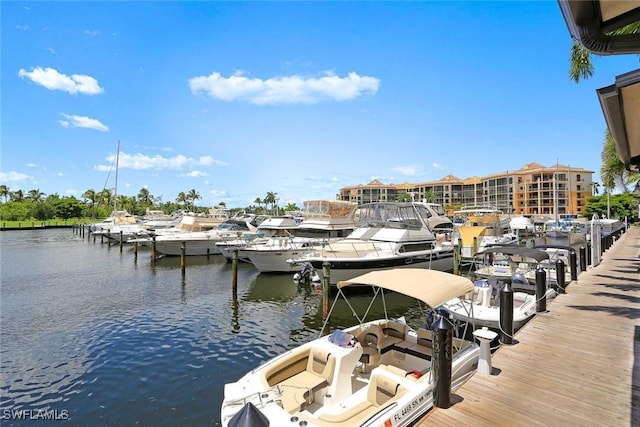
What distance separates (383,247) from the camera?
1809 centimetres

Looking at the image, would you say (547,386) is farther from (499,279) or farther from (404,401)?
(499,279)

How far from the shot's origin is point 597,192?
99.8 meters

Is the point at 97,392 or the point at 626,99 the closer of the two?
the point at 626,99

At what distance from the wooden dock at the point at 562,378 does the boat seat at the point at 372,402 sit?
62 cm

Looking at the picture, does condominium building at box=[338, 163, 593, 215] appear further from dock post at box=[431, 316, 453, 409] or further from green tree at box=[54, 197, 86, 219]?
green tree at box=[54, 197, 86, 219]

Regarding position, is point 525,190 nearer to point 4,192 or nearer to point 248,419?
point 248,419

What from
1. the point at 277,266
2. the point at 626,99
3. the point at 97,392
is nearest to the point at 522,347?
the point at 626,99

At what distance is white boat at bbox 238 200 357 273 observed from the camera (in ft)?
74.1

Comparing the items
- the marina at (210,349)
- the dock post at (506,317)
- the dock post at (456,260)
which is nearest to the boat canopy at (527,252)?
the marina at (210,349)

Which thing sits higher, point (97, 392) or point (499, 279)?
point (499, 279)

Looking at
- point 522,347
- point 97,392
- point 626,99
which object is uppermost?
point 626,99

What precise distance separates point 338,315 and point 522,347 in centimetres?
763

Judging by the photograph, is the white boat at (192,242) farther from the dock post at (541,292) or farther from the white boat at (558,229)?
the white boat at (558,229)

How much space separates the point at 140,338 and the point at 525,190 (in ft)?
333
